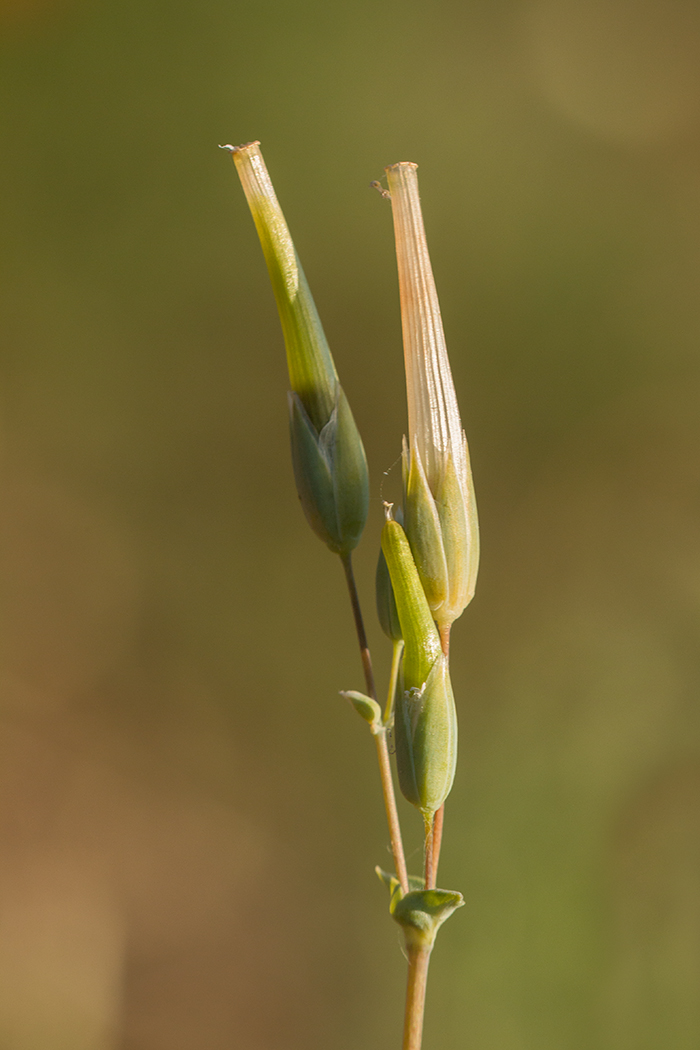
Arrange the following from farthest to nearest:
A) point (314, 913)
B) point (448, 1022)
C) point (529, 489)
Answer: point (529, 489) < point (314, 913) < point (448, 1022)

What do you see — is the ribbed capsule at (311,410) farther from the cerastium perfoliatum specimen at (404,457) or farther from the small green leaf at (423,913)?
the small green leaf at (423,913)

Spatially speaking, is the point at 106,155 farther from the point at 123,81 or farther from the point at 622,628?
the point at 622,628

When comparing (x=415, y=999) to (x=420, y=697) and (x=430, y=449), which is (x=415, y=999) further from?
(x=430, y=449)

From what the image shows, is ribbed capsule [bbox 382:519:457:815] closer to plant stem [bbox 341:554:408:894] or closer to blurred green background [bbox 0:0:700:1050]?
plant stem [bbox 341:554:408:894]

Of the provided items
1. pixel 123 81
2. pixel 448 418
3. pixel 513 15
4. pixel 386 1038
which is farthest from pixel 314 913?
pixel 513 15

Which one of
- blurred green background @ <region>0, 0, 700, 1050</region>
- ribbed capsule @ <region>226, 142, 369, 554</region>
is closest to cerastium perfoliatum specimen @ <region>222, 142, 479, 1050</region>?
ribbed capsule @ <region>226, 142, 369, 554</region>

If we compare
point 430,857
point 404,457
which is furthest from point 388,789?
point 404,457
